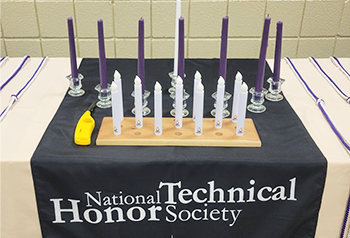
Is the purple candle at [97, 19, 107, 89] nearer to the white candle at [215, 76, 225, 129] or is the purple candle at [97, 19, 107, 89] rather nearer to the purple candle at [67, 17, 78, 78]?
the purple candle at [67, 17, 78, 78]

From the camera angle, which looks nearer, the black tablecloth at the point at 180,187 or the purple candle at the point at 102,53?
the black tablecloth at the point at 180,187

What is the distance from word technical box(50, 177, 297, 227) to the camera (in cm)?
105

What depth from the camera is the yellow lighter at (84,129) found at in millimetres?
1045

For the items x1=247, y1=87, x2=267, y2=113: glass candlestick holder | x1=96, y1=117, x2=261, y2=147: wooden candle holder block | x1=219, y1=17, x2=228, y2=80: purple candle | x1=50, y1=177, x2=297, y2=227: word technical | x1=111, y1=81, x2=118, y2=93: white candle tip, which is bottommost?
x1=50, y1=177, x2=297, y2=227: word technical

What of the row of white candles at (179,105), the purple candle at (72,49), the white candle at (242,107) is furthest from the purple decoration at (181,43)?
the purple candle at (72,49)

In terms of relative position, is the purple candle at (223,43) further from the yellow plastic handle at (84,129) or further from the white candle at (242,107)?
the yellow plastic handle at (84,129)

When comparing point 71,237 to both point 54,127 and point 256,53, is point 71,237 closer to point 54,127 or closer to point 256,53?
point 54,127

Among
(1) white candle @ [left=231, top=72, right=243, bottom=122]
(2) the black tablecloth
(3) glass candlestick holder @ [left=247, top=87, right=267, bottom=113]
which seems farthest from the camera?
(3) glass candlestick holder @ [left=247, top=87, right=267, bottom=113]

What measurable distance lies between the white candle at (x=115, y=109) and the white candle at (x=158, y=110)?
10cm

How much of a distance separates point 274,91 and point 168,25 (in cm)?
122

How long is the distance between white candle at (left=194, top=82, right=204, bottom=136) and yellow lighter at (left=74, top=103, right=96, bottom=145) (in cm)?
27

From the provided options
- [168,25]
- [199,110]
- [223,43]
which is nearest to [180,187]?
[199,110]

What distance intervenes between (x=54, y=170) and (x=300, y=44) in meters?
1.86

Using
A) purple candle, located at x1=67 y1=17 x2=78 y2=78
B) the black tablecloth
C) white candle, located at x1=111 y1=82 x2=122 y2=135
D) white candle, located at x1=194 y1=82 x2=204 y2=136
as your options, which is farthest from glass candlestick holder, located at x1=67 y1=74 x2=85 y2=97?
white candle, located at x1=194 y1=82 x2=204 y2=136
